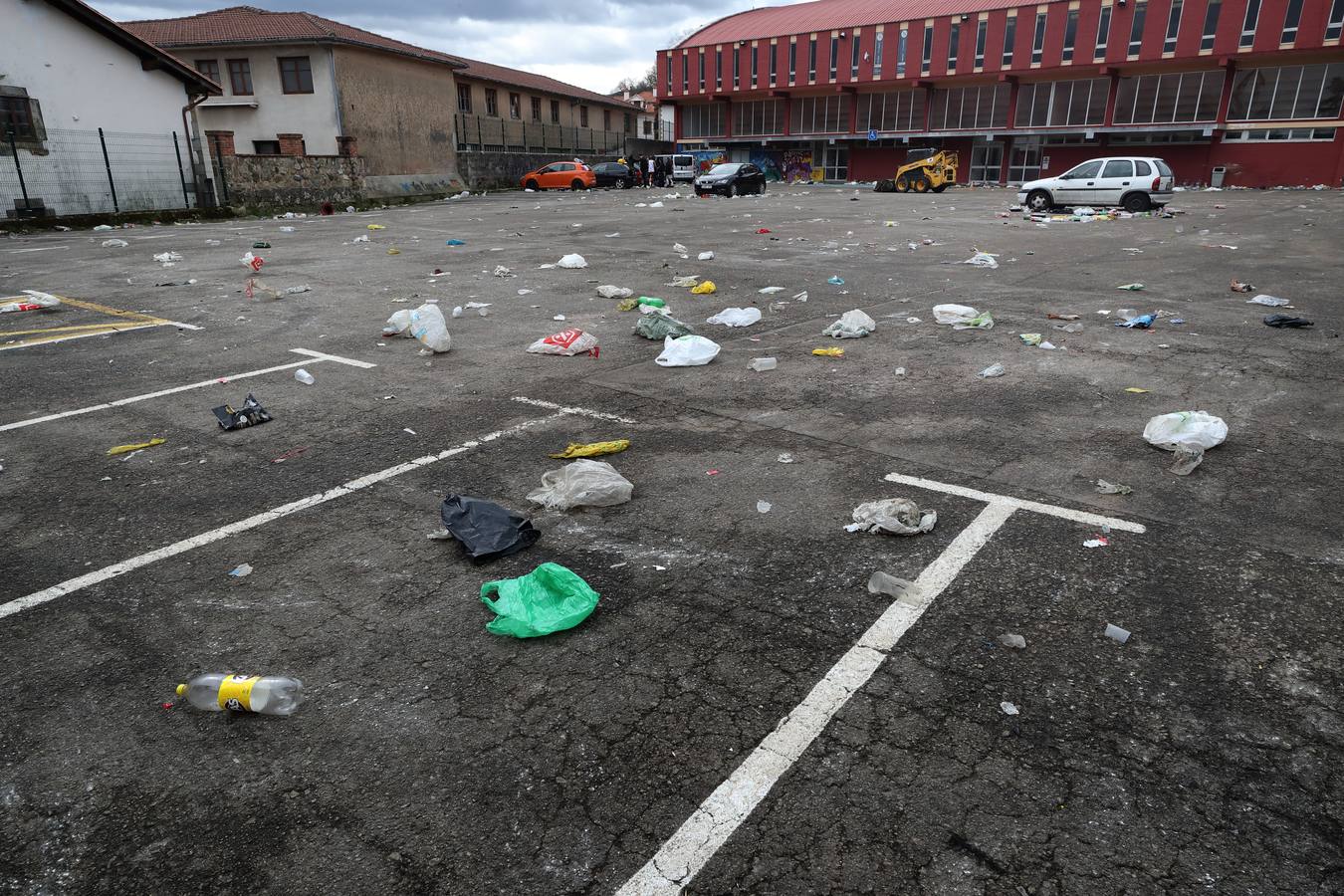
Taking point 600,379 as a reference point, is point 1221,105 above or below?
above

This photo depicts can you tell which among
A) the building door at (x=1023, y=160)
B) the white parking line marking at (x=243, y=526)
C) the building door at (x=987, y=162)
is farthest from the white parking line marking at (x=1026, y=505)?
the building door at (x=987, y=162)

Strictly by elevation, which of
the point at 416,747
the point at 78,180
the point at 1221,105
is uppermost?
the point at 1221,105

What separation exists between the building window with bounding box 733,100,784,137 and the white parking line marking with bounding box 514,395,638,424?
173ft

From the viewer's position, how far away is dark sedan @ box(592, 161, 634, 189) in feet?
135

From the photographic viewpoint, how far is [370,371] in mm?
6305

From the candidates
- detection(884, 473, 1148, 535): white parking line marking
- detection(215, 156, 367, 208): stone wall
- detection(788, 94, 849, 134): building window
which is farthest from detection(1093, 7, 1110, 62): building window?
detection(884, 473, 1148, 535): white parking line marking

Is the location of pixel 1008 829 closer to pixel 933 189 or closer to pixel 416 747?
pixel 416 747

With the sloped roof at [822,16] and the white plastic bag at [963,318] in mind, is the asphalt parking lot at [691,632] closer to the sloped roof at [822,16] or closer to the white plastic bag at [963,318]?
the white plastic bag at [963,318]

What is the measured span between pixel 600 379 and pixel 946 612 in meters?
3.67

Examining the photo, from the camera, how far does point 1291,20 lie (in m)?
35.9

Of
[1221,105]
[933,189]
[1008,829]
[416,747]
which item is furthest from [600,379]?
[1221,105]

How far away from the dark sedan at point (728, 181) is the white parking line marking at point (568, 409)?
2953 cm

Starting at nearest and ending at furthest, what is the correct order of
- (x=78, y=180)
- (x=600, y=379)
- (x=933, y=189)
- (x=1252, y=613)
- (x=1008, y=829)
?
(x=1008, y=829), (x=1252, y=613), (x=600, y=379), (x=78, y=180), (x=933, y=189)

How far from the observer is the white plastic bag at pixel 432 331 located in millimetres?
6758
